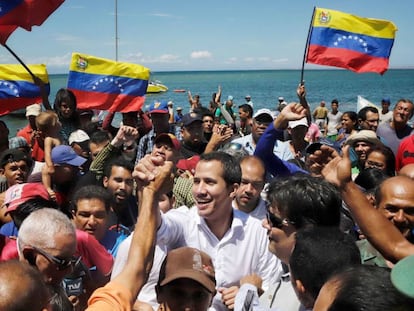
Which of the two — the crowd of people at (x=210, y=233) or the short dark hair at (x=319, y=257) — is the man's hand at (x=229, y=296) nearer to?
the crowd of people at (x=210, y=233)

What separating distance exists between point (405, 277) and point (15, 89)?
6.76m

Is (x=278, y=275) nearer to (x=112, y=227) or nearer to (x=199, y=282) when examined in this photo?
(x=199, y=282)

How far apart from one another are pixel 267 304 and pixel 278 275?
48 centimetres

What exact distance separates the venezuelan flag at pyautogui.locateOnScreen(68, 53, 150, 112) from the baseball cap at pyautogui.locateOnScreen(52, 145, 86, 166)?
2.80 meters

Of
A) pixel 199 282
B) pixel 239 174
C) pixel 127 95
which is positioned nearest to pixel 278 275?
pixel 239 174

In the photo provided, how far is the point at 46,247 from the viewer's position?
7.60ft

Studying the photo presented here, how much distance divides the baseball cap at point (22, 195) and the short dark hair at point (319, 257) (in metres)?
2.01

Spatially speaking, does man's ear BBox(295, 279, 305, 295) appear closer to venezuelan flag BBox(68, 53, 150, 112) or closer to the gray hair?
the gray hair

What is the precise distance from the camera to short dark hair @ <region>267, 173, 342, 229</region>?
2439mm

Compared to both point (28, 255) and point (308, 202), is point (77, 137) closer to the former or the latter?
point (28, 255)

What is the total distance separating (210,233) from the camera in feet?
9.84

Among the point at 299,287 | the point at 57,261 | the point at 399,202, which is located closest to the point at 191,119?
the point at 399,202

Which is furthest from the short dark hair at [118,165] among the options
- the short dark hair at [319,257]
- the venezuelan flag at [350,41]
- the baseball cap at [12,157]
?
the venezuelan flag at [350,41]

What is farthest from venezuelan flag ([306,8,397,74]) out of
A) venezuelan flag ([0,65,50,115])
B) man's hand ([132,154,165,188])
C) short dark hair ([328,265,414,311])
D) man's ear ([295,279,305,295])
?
short dark hair ([328,265,414,311])
